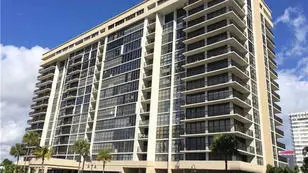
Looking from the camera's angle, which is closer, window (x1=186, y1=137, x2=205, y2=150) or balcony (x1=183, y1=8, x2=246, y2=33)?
window (x1=186, y1=137, x2=205, y2=150)

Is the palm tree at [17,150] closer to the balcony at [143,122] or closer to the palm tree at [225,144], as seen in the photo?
the balcony at [143,122]

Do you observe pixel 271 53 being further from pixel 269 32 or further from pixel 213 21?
pixel 213 21

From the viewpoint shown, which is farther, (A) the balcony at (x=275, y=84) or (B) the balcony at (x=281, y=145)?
(A) the balcony at (x=275, y=84)

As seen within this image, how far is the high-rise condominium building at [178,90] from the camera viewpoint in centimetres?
7094

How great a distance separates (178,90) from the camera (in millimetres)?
81312

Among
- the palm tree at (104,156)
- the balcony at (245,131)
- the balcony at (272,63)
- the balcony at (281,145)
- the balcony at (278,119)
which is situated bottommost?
the palm tree at (104,156)

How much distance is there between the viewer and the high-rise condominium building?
70938 millimetres

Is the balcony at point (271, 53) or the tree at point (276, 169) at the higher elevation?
the balcony at point (271, 53)

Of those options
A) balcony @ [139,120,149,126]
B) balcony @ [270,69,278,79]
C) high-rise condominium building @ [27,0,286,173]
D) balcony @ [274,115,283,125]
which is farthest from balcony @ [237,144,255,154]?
balcony @ [270,69,278,79]

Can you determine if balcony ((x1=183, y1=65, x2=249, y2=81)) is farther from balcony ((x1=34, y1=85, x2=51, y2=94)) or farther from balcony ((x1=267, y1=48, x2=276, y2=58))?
balcony ((x1=34, y1=85, x2=51, y2=94))

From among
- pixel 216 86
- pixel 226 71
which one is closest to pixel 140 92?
pixel 216 86

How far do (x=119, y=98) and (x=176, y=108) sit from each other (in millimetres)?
21941

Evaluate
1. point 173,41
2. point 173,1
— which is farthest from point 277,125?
point 173,1

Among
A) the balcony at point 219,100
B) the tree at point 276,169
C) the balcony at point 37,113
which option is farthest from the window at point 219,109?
the balcony at point 37,113
